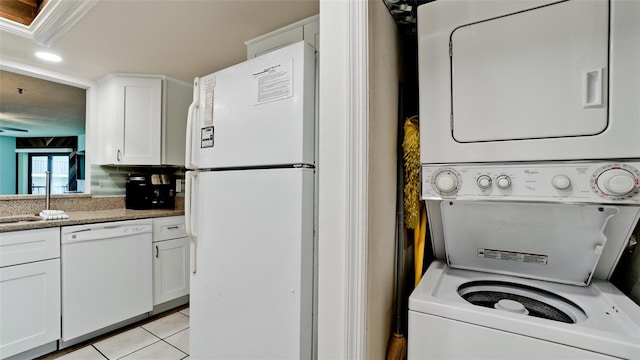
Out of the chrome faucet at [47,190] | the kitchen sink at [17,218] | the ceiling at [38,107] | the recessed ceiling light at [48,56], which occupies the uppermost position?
the recessed ceiling light at [48,56]

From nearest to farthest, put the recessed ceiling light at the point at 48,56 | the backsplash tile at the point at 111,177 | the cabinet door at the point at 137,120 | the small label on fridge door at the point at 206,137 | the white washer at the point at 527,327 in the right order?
1. the white washer at the point at 527,327
2. the small label on fridge door at the point at 206,137
3. the recessed ceiling light at the point at 48,56
4. the cabinet door at the point at 137,120
5. the backsplash tile at the point at 111,177

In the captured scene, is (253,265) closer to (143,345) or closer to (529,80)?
(529,80)

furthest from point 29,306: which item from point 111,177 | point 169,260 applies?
point 111,177

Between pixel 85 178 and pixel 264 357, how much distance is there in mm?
2690

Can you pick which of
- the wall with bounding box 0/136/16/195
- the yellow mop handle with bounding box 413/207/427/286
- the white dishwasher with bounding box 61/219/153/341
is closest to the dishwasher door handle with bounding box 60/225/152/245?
the white dishwasher with bounding box 61/219/153/341

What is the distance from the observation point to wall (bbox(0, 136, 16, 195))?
2400mm

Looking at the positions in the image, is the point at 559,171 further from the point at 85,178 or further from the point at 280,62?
the point at 85,178

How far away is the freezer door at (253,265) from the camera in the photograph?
1190 millimetres

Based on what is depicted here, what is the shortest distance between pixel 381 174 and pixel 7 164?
11.5 ft

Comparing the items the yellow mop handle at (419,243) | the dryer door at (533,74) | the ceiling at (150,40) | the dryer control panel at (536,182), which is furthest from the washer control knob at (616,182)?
the ceiling at (150,40)

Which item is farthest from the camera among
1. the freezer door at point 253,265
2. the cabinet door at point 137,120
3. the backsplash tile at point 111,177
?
the backsplash tile at point 111,177

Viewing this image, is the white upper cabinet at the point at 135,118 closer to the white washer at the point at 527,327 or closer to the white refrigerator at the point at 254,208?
the white refrigerator at the point at 254,208

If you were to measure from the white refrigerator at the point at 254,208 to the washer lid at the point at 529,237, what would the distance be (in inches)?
24.3

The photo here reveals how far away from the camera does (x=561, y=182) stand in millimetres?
825
